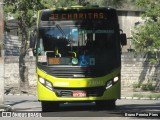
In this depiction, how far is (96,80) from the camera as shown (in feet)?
61.2

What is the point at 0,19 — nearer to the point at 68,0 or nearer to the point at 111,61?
the point at 111,61

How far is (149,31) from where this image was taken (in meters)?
35.1

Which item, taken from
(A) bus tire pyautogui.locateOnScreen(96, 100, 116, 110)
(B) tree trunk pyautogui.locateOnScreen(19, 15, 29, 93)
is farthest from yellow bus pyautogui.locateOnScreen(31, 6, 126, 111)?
(B) tree trunk pyautogui.locateOnScreen(19, 15, 29, 93)

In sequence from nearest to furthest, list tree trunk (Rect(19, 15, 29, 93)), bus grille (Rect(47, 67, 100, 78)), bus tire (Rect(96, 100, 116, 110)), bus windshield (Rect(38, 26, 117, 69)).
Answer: bus grille (Rect(47, 67, 100, 78)) → bus windshield (Rect(38, 26, 117, 69)) → bus tire (Rect(96, 100, 116, 110)) → tree trunk (Rect(19, 15, 29, 93))

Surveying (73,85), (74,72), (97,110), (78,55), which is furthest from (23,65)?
(73,85)

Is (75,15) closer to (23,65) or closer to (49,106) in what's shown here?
(49,106)

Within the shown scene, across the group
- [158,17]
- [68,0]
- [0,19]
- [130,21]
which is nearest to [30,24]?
[68,0]

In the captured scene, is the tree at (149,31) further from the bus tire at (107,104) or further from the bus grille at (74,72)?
the bus grille at (74,72)

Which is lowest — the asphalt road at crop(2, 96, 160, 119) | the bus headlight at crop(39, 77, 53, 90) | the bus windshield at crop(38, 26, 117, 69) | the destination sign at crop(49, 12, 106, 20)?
the asphalt road at crop(2, 96, 160, 119)

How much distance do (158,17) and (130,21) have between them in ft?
83.8

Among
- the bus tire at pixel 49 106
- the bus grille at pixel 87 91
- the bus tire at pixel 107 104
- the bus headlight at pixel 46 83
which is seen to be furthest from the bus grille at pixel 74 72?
the bus tire at pixel 107 104

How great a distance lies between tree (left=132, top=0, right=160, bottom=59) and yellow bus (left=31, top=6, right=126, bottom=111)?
1507 centimetres

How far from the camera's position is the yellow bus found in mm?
18562

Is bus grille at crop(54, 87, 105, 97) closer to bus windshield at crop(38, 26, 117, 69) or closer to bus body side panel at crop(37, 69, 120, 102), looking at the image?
bus body side panel at crop(37, 69, 120, 102)
